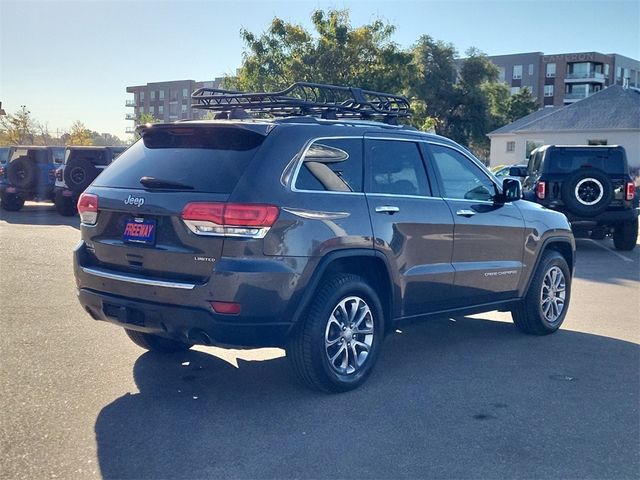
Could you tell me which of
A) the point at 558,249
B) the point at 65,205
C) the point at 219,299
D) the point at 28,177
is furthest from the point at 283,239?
the point at 28,177

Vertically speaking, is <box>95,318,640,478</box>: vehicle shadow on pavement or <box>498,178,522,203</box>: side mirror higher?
<box>498,178,522,203</box>: side mirror

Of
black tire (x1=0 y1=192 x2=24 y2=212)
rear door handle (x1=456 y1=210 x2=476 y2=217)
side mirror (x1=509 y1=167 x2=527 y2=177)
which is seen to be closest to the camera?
rear door handle (x1=456 y1=210 x2=476 y2=217)

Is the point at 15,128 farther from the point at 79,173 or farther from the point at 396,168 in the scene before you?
the point at 396,168

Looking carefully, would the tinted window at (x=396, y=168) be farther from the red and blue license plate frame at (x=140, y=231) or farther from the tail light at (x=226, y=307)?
the red and blue license plate frame at (x=140, y=231)

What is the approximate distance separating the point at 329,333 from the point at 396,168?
1.48 m

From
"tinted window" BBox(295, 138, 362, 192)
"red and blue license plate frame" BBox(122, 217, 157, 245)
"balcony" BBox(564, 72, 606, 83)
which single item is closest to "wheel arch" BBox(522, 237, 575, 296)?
"tinted window" BBox(295, 138, 362, 192)

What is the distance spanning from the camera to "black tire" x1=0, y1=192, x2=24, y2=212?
70.2 feet

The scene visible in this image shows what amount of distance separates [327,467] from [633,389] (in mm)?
2777

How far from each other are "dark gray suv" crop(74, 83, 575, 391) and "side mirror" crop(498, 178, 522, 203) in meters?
0.51

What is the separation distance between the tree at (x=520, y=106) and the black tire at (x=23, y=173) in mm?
52050

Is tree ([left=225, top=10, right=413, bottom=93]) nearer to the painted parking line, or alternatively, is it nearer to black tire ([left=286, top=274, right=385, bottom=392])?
the painted parking line

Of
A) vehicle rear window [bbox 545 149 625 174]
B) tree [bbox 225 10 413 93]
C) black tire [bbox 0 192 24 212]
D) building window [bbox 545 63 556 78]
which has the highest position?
building window [bbox 545 63 556 78]

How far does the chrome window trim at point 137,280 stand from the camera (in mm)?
4792

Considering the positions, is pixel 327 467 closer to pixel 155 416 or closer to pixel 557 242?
pixel 155 416
